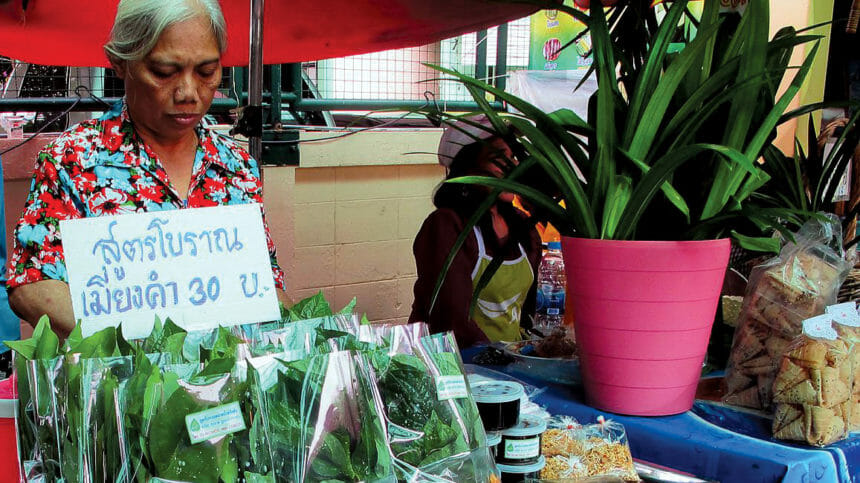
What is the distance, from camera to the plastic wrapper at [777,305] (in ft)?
5.18

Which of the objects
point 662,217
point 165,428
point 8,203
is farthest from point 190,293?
point 8,203

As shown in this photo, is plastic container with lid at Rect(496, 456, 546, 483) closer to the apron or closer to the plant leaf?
the plant leaf

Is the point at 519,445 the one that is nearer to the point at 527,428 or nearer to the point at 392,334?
the point at 527,428

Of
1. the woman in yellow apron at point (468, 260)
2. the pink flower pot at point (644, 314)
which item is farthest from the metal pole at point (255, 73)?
the pink flower pot at point (644, 314)

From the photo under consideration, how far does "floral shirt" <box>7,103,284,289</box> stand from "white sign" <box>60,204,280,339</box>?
18.4 inches

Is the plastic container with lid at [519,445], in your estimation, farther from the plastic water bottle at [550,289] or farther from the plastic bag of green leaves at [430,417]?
the plastic water bottle at [550,289]

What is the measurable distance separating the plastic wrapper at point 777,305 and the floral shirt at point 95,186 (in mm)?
966

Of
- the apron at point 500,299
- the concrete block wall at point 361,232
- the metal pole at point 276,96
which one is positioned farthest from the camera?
the concrete block wall at point 361,232

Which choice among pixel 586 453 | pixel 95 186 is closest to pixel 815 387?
pixel 586 453

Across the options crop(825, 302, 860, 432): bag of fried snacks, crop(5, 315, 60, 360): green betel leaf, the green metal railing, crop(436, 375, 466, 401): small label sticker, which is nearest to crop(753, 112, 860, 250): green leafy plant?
crop(825, 302, 860, 432): bag of fried snacks

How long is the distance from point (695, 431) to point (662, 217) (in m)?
0.39

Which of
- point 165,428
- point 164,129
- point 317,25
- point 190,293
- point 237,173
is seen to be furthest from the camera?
point 317,25

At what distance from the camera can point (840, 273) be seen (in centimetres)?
164

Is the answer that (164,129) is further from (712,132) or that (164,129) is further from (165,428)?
(712,132)
